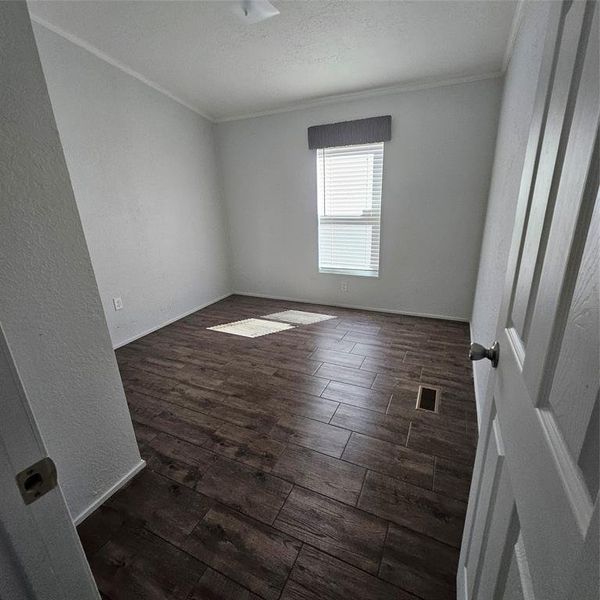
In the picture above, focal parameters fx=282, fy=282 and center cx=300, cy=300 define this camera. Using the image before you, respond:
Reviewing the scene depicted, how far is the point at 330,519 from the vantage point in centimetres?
120

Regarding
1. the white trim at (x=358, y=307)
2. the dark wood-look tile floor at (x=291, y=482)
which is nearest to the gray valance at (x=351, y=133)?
the white trim at (x=358, y=307)

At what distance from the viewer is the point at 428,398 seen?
1.93 m

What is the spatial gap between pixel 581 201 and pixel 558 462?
33 centimetres

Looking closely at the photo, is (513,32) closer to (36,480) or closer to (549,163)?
(549,163)

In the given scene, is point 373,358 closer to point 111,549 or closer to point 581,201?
point 111,549

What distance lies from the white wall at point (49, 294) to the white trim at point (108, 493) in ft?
0.05

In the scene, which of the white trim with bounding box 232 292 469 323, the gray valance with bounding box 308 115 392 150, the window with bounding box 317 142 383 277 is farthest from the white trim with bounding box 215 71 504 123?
the white trim with bounding box 232 292 469 323

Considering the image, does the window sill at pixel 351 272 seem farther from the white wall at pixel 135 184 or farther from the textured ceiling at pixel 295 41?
the textured ceiling at pixel 295 41

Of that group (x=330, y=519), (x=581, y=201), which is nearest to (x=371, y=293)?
(x=330, y=519)

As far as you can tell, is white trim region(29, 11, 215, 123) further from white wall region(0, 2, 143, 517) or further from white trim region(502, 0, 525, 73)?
white trim region(502, 0, 525, 73)

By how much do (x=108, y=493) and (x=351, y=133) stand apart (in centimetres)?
354

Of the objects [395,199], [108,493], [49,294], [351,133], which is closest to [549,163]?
[49,294]

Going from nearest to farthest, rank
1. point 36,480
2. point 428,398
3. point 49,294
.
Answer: point 36,480 < point 49,294 < point 428,398

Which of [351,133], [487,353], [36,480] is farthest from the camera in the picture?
[351,133]
